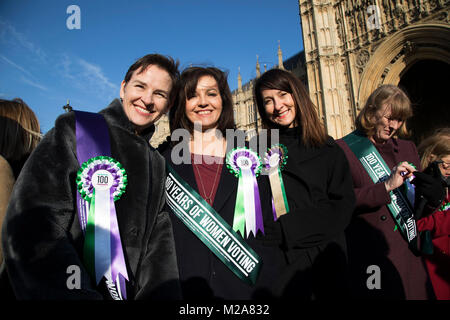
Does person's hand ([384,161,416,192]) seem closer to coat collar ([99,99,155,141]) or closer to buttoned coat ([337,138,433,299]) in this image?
buttoned coat ([337,138,433,299])

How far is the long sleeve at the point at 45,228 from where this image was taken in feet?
3.32

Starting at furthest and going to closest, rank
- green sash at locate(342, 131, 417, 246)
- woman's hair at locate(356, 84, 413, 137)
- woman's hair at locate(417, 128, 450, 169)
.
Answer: woman's hair at locate(417, 128, 450, 169) < woman's hair at locate(356, 84, 413, 137) < green sash at locate(342, 131, 417, 246)

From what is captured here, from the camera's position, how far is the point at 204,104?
2.03 m

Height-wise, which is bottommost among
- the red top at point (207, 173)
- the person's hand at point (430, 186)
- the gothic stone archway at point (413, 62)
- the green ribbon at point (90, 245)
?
the green ribbon at point (90, 245)

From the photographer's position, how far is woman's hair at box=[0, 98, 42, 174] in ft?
6.38

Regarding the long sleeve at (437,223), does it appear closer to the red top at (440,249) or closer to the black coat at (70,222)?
the red top at (440,249)

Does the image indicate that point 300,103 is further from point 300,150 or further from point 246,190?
point 246,190

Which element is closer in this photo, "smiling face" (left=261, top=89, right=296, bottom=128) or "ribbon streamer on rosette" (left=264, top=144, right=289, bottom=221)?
"ribbon streamer on rosette" (left=264, top=144, right=289, bottom=221)

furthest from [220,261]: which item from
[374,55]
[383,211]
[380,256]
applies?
[374,55]

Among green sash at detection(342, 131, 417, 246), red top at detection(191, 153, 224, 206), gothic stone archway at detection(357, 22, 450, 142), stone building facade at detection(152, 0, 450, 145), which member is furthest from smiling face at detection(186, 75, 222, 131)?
stone building facade at detection(152, 0, 450, 145)

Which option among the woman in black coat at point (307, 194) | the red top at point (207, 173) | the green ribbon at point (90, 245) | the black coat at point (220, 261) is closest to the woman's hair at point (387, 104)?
the woman in black coat at point (307, 194)

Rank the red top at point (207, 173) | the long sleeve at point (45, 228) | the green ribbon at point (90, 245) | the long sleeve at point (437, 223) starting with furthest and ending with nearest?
1. the long sleeve at point (437, 223)
2. the red top at point (207, 173)
3. the green ribbon at point (90, 245)
4. the long sleeve at point (45, 228)

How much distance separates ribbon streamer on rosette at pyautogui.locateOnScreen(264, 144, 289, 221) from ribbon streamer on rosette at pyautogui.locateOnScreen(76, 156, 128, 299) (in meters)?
1.03

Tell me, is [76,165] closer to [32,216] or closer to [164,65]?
[32,216]
